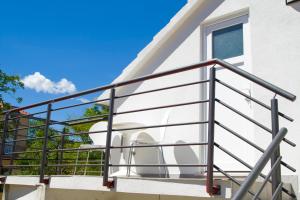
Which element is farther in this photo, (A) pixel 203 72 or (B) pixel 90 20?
(B) pixel 90 20

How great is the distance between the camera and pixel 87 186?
4.05 m

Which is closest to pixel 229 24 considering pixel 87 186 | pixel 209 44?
pixel 209 44

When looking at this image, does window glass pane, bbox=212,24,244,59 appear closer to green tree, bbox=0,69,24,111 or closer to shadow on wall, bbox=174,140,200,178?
shadow on wall, bbox=174,140,200,178

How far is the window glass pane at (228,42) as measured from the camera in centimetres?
559

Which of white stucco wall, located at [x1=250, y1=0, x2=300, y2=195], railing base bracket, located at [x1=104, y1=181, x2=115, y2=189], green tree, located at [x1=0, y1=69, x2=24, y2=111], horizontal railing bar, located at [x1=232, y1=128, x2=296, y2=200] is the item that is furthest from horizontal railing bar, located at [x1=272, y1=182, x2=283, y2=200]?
green tree, located at [x1=0, y1=69, x2=24, y2=111]

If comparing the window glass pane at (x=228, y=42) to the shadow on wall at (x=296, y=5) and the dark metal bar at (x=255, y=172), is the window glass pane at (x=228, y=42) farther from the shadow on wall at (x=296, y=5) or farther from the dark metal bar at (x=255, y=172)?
the dark metal bar at (x=255, y=172)

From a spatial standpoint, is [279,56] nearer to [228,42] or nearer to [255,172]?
[228,42]

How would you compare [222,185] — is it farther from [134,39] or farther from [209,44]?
[134,39]

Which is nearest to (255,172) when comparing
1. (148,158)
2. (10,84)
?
(148,158)

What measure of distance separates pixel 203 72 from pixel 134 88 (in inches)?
65.3

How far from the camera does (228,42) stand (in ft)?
18.9

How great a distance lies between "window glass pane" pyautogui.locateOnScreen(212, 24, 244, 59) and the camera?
5588 mm

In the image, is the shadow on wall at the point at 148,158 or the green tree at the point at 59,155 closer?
the green tree at the point at 59,155

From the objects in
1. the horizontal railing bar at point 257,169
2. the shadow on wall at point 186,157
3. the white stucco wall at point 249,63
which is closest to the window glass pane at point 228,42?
the white stucco wall at point 249,63
